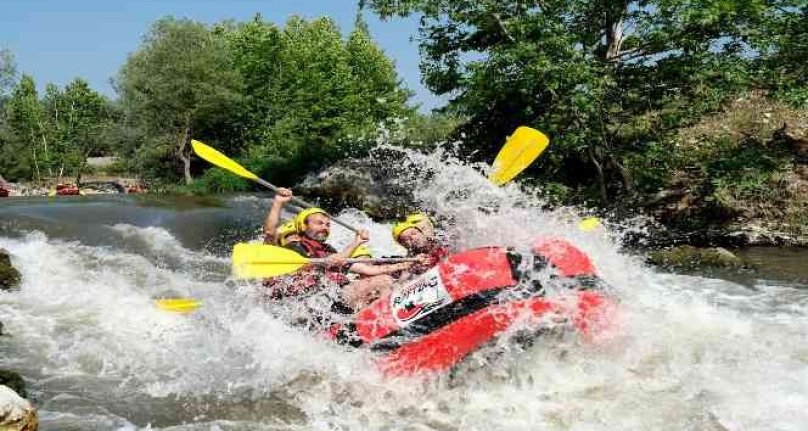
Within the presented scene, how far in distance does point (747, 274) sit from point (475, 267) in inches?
226

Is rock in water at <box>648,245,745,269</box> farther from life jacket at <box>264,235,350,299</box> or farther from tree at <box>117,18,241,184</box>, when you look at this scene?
tree at <box>117,18,241,184</box>

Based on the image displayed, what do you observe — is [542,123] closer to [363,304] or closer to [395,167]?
[395,167]

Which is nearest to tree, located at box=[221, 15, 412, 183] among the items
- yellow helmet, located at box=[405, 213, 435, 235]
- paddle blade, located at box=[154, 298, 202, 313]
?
paddle blade, located at box=[154, 298, 202, 313]

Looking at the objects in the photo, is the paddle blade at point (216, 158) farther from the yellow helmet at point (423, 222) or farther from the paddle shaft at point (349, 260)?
the yellow helmet at point (423, 222)

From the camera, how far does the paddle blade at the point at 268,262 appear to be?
208 inches

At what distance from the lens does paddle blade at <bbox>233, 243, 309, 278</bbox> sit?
5277 millimetres

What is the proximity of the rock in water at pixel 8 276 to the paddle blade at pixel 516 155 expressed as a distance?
17.9 ft

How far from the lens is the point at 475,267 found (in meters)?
4.58

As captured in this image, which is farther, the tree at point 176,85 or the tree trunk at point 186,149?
the tree trunk at point 186,149

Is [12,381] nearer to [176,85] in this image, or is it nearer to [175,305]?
[175,305]

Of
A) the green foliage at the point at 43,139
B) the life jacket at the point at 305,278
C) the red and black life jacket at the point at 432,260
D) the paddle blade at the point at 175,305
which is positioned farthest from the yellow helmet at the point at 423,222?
the green foliage at the point at 43,139

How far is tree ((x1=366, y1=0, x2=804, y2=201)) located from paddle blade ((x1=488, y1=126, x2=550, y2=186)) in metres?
4.74

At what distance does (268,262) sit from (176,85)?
2344 cm

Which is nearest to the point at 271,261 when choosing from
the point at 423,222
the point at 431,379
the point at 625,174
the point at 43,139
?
the point at 423,222
